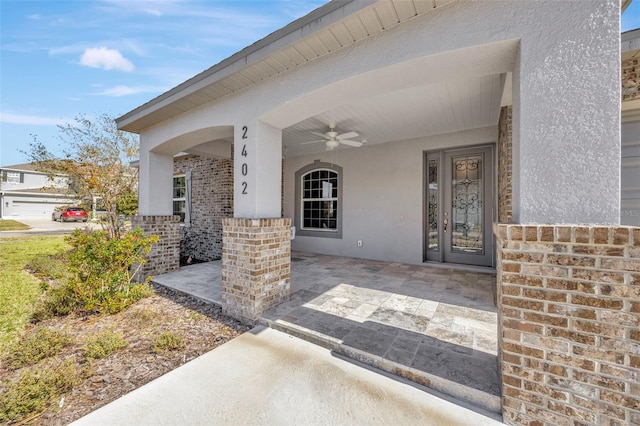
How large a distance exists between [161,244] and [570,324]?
656 centimetres

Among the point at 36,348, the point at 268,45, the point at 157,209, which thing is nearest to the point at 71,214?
the point at 157,209

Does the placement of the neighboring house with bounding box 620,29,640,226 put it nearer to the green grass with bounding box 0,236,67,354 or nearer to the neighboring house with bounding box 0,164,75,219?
the green grass with bounding box 0,236,67,354

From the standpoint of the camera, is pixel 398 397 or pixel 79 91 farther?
pixel 79 91

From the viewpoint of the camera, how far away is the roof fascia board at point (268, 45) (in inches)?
93.0

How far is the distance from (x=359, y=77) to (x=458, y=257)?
17.0 ft

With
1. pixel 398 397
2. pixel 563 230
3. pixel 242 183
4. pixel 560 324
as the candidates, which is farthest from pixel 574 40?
pixel 242 183

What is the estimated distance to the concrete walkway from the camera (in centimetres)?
179

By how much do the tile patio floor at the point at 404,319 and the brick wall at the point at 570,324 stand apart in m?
0.36

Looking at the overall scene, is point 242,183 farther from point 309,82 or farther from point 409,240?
point 409,240

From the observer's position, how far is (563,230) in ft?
5.19

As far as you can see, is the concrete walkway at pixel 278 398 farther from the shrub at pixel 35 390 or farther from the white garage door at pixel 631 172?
the white garage door at pixel 631 172

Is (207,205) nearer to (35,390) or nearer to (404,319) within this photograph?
(35,390)

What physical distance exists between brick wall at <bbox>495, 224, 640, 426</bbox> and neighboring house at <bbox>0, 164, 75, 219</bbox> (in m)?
32.8

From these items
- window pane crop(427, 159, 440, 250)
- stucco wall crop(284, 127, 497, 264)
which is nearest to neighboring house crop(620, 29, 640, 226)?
stucco wall crop(284, 127, 497, 264)
